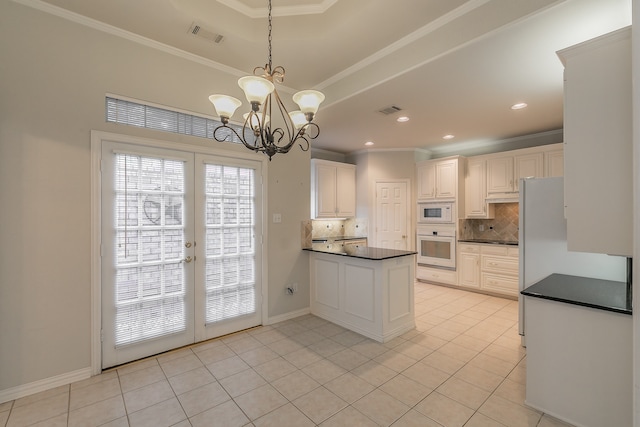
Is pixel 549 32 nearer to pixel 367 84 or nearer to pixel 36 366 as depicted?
pixel 367 84

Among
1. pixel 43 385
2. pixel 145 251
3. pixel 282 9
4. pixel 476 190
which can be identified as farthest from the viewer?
pixel 476 190

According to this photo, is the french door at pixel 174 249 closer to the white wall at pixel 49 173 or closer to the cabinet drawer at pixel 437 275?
the white wall at pixel 49 173

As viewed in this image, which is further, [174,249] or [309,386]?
[174,249]

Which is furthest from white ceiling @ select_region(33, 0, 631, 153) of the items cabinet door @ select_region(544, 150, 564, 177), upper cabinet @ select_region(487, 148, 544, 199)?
upper cabinet @ select_region(487, 148, 544, 199)

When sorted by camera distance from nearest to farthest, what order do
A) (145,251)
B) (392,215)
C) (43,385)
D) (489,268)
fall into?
Result: 1. (43,385)
2. (145,251)
3. (489,268)
4. (392,215)

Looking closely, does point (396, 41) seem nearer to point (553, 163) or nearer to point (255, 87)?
point (255, 87)

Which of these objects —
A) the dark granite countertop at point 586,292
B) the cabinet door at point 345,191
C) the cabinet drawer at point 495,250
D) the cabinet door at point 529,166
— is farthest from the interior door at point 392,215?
the dark granite countertop at point 586,292

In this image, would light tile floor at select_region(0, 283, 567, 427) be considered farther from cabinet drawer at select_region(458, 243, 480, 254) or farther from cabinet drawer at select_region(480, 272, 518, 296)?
cabinet drawer at select_region(458, 243, 480, 254)

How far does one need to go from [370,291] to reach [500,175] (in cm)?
356

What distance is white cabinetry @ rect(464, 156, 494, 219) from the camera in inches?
205

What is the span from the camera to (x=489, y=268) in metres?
4.87

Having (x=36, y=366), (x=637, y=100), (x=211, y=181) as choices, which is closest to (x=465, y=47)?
(x=637, y=100)

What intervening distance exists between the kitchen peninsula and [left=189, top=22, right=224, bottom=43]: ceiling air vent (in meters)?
2.64

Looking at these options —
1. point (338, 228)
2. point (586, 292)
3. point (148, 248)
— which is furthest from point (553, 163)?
point (148, 248)
